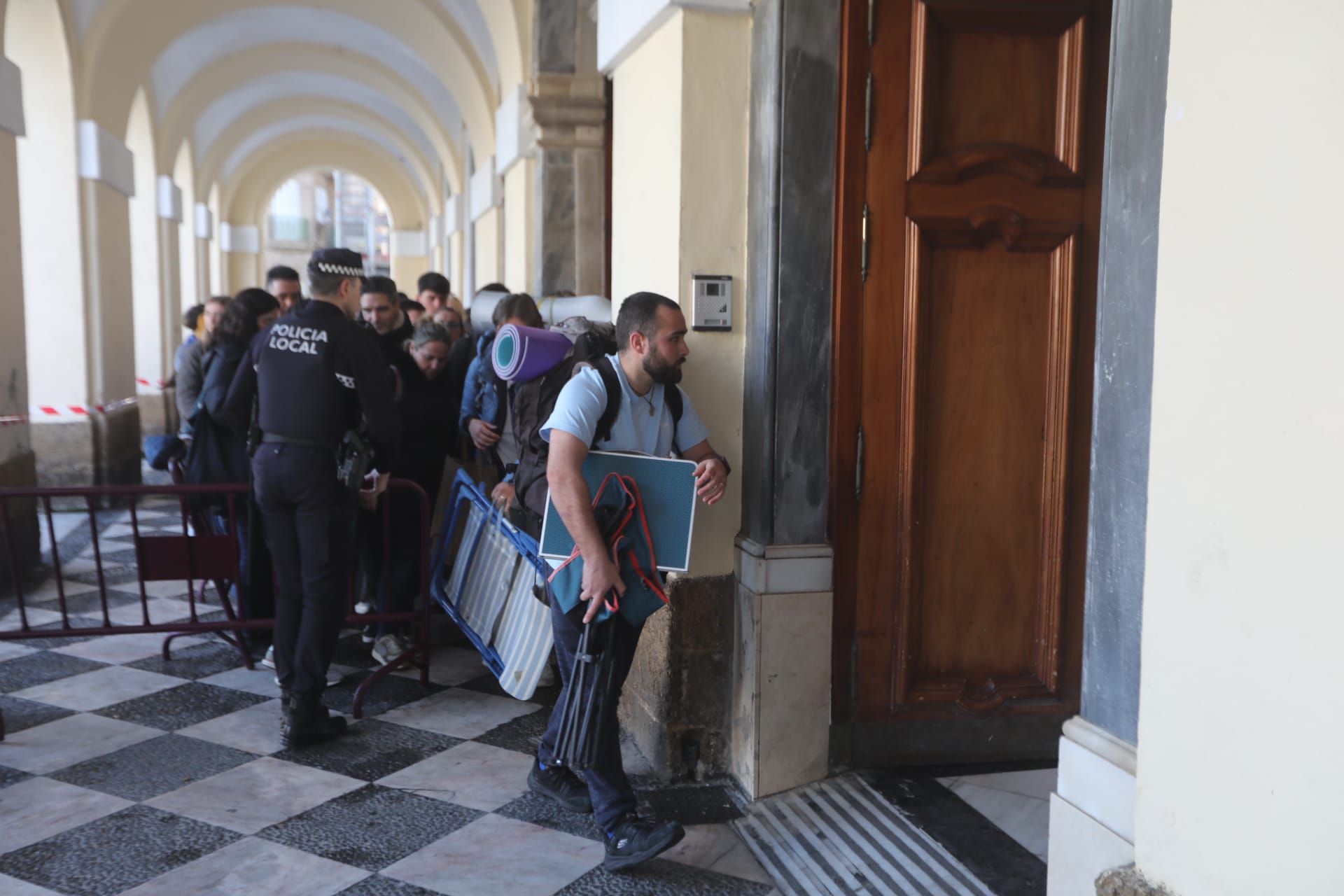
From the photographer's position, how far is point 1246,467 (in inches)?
64.1

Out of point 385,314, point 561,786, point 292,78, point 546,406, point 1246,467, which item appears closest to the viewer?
point 1246,467

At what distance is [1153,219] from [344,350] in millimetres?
2788

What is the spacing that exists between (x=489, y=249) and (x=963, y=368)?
817 centimetres

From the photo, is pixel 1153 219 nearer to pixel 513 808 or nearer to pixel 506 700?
pixel 513 808

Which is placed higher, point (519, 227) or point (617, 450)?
point (519, 227)

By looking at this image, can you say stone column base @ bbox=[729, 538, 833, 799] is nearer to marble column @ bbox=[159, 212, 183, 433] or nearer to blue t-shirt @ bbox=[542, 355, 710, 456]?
blue t-shirt @ bbox=[542, 355, 710, 456]

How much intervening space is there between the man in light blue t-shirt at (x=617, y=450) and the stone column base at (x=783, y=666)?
54 cm

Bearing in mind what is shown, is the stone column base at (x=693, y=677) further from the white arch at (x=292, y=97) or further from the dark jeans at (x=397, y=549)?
the white arch at (x=292, y=97)

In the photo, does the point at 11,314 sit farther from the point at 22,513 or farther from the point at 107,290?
the point at 107,290

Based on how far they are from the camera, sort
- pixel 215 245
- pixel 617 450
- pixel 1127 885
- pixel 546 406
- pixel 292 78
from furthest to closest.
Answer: pixel 215 245 < pixel 292 78 < pixel 546 406 < pixel 617 450 < pixel 1127 885

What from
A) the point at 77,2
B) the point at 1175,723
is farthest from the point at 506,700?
the point at 77,2

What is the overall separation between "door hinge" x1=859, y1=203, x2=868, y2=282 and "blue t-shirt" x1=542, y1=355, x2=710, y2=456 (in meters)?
0.71

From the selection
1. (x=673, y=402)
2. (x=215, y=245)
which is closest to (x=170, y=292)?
(x=215, y=245)

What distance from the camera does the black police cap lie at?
392 cm
